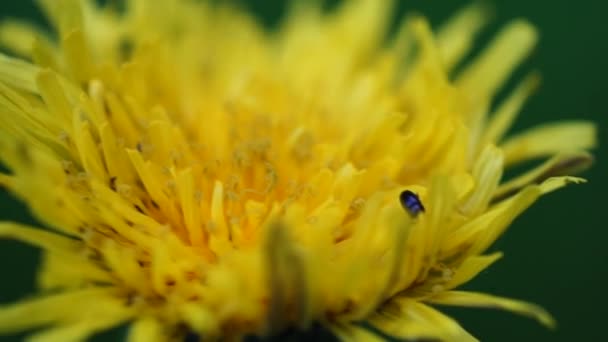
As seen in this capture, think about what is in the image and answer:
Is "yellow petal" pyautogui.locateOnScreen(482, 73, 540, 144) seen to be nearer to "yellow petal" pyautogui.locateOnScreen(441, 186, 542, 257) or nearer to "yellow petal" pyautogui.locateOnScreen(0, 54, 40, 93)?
"yellow petal" pyautogui.locateOnScreen(441, 186, 542, 257)

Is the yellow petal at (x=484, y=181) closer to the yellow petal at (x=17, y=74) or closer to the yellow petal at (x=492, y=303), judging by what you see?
the yellow petal at (x=492, y=303)

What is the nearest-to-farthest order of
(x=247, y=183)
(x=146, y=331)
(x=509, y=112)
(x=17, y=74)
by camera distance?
(x=146, y=331), (x=17, y=74), (x=247, y=183), (x=509, y=112)

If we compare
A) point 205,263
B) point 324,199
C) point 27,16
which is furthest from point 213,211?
point 27,16

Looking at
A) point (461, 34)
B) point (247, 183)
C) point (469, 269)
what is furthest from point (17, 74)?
point (461, 34)

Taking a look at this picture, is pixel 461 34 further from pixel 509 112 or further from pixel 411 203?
pixel 411 203

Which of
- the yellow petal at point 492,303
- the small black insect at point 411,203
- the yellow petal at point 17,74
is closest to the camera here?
the yellow petal at point 492,303

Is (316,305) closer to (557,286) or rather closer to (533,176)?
(533,176)

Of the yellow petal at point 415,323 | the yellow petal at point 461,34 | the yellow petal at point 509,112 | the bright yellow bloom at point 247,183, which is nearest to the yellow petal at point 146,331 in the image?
the bright yellow bloom at point 247,183
